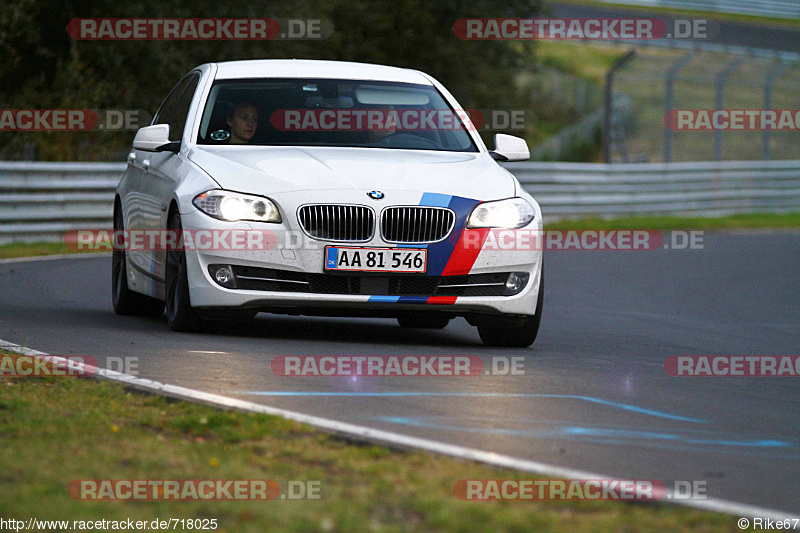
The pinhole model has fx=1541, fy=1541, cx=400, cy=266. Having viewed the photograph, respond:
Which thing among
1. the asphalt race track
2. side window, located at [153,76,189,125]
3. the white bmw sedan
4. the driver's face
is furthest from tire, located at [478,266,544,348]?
side window, located at [153,76,189,125]

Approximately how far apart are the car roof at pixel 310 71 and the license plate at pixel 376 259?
1.89 m

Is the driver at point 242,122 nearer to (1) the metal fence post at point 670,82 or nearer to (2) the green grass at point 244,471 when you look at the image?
(2) the green grass at point 244,471

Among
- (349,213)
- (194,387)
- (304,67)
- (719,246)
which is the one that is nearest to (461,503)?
(194,387)

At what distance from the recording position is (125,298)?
10.8 m

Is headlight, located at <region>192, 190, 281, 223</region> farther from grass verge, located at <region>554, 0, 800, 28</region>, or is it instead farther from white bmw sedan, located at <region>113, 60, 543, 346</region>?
grass verge, located at <region>554, 0, 800, 28</region>

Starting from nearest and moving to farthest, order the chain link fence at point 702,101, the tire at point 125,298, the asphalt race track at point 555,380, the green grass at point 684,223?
the asphalt race track at point 555,380 < the tire at point 125,298 < the green grass at point 684,223 < the chain link fence at point 702,101

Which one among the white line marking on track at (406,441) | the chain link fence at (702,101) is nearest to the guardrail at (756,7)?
the chain link fence at (702,101)

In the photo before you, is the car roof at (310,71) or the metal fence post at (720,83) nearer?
the car roof at (310,71)

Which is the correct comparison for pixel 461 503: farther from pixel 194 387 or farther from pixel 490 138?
pixel 490 138

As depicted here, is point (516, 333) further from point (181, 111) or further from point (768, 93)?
point (768, 93)

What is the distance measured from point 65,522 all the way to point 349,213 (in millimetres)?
4503

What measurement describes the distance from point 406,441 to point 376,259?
298 cm

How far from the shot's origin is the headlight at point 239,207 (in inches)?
344

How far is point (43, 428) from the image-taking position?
5.86 metres
